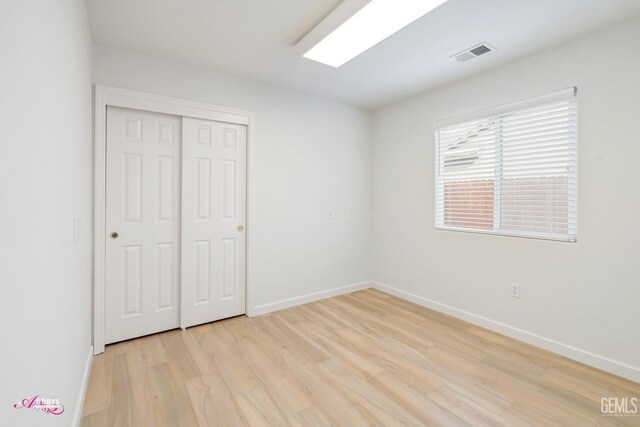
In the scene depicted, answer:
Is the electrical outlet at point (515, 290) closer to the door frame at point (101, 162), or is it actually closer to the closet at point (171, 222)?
the closet at point (171, 222)

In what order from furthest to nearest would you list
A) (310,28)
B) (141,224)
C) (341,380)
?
(141,224)
(310,28)
(341,380)

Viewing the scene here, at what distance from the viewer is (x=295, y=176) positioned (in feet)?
11.6

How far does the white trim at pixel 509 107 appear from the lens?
2.39m

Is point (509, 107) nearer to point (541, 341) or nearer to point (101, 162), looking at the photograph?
point (541, 341)

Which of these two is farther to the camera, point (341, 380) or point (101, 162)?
point (101, 162)

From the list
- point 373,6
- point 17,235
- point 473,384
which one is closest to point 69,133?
point 17,235

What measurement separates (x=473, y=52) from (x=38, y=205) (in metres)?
3.07

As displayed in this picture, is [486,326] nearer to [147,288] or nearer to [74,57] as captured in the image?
[147,288]

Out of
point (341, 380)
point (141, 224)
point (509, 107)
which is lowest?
point (341, 380)

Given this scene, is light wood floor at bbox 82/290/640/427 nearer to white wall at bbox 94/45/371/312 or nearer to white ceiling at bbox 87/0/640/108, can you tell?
white wall at bbox 94/45/371/312
